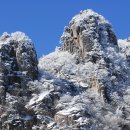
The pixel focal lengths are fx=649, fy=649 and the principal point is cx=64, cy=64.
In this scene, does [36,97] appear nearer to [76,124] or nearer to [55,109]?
[55,109]

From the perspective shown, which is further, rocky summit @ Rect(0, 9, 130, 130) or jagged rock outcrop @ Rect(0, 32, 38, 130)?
jagged rock outcrop @ Rect(0, 32, 38, 130)

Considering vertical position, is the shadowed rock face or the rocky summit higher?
the shadowed rock face

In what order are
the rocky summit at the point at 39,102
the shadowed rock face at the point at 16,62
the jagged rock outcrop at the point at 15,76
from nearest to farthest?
the rocky summit at the point at 39,102
the jagged rock outcrop at the point at 15,76
the shadowed rock face at the point at 16,62

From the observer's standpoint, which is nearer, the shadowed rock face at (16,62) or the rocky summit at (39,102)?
the rocky summit at (39,102)

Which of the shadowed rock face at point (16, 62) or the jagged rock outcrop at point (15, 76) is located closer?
the jagged rock outcrop at point (15, 76)

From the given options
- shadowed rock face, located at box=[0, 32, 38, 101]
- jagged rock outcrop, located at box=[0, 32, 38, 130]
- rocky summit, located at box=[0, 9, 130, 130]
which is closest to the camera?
rocky summit, located at box=[0, 9, 130, 130]

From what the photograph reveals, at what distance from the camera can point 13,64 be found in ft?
633

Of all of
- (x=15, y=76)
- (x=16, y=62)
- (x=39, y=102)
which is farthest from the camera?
(x=16, y=62)

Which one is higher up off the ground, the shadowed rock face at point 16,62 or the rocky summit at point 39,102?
the shadowed rock face at point 16,62

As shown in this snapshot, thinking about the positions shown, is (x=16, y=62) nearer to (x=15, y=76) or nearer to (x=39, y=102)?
(x=15, y=76)

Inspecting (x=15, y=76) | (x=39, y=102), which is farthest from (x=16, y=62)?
(x=39, y=102)

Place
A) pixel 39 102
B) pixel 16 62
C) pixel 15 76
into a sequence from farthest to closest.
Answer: pixel 16 62 → pixel 15 76 → pixel 39 102

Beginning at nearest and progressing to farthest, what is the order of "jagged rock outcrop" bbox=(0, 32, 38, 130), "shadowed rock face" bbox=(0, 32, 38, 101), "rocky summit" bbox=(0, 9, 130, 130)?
1. "rocky summit" bbox=(0, 9, 130, 130)
2. "jagged rock outcrop" bbox=(0, 32, 38, 130)
3. "shadowed rock face" bbox=(0, 32, 38, 101)

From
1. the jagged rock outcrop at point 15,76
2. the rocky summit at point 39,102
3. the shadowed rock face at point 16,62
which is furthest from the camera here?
the shadowed rock face at point 16,62
